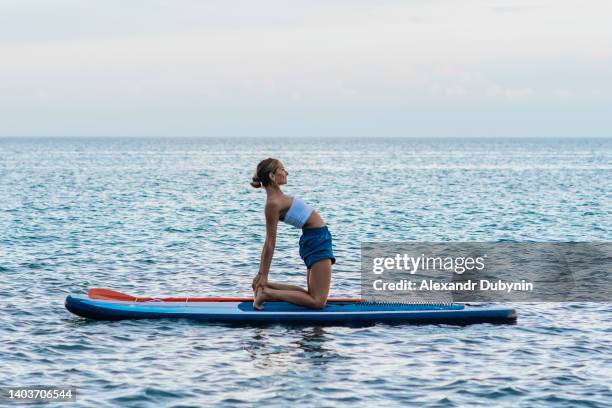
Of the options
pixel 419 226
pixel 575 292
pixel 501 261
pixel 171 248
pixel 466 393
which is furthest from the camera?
pixel 419 226

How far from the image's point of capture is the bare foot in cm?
1343

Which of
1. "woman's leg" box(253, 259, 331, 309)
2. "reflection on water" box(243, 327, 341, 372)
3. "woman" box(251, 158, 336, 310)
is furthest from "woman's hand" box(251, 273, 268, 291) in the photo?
"reflection on water" box(243, 327, 341, 372)

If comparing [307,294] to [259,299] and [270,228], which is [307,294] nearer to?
[259,299]

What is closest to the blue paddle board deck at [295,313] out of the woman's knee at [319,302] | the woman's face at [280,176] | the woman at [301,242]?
the woman's knee at [319,302]

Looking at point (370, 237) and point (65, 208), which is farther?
point (65, 208)

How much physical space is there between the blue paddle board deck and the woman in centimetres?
22

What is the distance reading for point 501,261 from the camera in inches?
890

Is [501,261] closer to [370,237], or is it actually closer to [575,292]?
[575,292]

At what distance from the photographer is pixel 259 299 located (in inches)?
532

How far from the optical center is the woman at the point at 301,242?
12693mm

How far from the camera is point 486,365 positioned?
11.5 m

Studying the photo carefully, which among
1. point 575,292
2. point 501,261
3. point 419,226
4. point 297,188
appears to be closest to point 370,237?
point 419,226

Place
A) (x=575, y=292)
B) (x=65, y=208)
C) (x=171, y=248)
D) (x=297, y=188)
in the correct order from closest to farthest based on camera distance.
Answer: (x=575, y=292)
(x=171, y=248)
(x=65, y=208)
(x=297, y=188)

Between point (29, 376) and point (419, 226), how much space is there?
77.4ft
